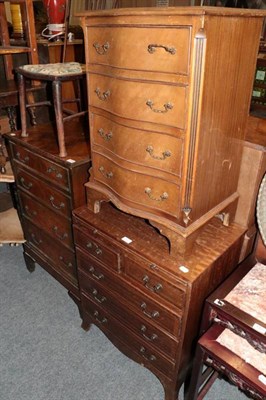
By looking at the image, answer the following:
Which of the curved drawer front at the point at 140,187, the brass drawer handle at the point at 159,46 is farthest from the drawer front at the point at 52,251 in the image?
the brass drawer handle at the point at 159,46

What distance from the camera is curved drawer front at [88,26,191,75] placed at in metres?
1.03

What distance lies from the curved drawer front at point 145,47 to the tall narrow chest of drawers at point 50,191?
66 centimetres

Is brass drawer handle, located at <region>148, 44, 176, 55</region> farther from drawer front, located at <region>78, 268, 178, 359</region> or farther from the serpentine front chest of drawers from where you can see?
drawer front, located at <region>78, 268, 178, 359</region>

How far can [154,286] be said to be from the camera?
1480 mm

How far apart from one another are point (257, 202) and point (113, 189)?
2.18 ft

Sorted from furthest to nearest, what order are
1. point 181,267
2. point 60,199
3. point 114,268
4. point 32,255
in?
point 32,255
point 60,199
point 114,268
point 181,267

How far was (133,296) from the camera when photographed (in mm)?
1626

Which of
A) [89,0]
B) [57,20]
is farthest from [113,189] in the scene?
[89,0]

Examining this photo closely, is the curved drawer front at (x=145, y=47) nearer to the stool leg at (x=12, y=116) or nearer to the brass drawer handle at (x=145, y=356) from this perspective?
the brass drawer handle at (x=145, y=356)

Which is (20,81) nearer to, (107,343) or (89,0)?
(89,0)

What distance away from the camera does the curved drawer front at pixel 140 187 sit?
130 centimetres

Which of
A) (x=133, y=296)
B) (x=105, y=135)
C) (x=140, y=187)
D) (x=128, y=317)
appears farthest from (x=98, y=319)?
(x=105, y=135)

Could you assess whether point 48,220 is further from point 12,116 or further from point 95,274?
point 12,116

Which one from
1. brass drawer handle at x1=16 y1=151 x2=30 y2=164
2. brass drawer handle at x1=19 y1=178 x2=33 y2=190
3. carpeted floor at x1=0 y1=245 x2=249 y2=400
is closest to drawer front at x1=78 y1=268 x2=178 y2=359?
carpeted floor at x1=0 y1=245 x2=249 y2=400
